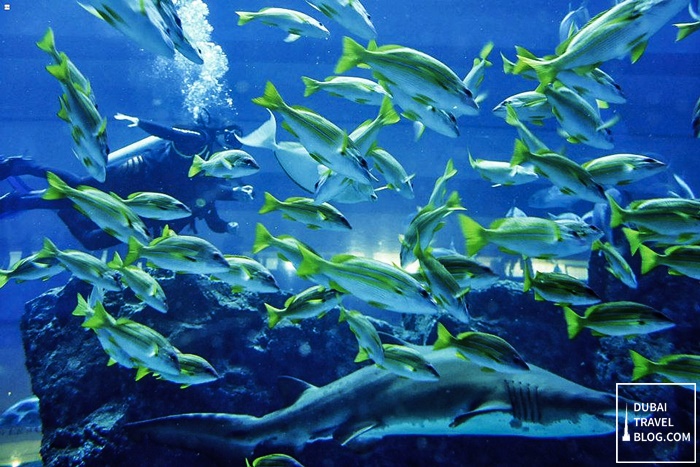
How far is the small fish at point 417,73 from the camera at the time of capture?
255 centimetres

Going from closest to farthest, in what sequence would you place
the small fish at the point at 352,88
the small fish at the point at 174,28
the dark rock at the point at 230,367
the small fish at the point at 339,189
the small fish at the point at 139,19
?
1. the small fish at the point at 139,19
2. the small fish at the point at 174,28
3. the small fish at the point at 339,189
4. the small fish at the point at 352,88
5. the dark rock at the point at 230,367

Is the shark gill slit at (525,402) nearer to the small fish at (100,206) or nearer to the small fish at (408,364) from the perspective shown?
the small fish at (408,364)

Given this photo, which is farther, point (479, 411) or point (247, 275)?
point (247, 275)

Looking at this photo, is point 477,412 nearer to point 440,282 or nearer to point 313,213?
point 440,282

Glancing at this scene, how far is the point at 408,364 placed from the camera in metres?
2.98

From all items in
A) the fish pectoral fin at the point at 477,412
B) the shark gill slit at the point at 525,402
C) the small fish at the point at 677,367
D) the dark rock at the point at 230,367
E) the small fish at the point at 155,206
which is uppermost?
the small fish at the point at 155,206

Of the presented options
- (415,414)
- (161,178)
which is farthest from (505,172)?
(161,178)

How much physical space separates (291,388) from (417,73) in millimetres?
2953

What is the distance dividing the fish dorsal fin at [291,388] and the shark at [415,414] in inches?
2.2

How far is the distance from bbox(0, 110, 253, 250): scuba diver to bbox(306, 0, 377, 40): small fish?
5.27 meters

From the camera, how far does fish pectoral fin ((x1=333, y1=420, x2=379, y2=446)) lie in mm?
3334

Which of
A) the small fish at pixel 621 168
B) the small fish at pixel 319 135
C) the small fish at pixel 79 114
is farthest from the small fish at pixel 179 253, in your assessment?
the small fish at pixel 621 168

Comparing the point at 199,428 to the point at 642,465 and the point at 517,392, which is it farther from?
the point at 642,465

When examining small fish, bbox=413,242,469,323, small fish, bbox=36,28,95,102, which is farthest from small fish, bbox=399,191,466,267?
small fish, bbox=36,28,95,102
